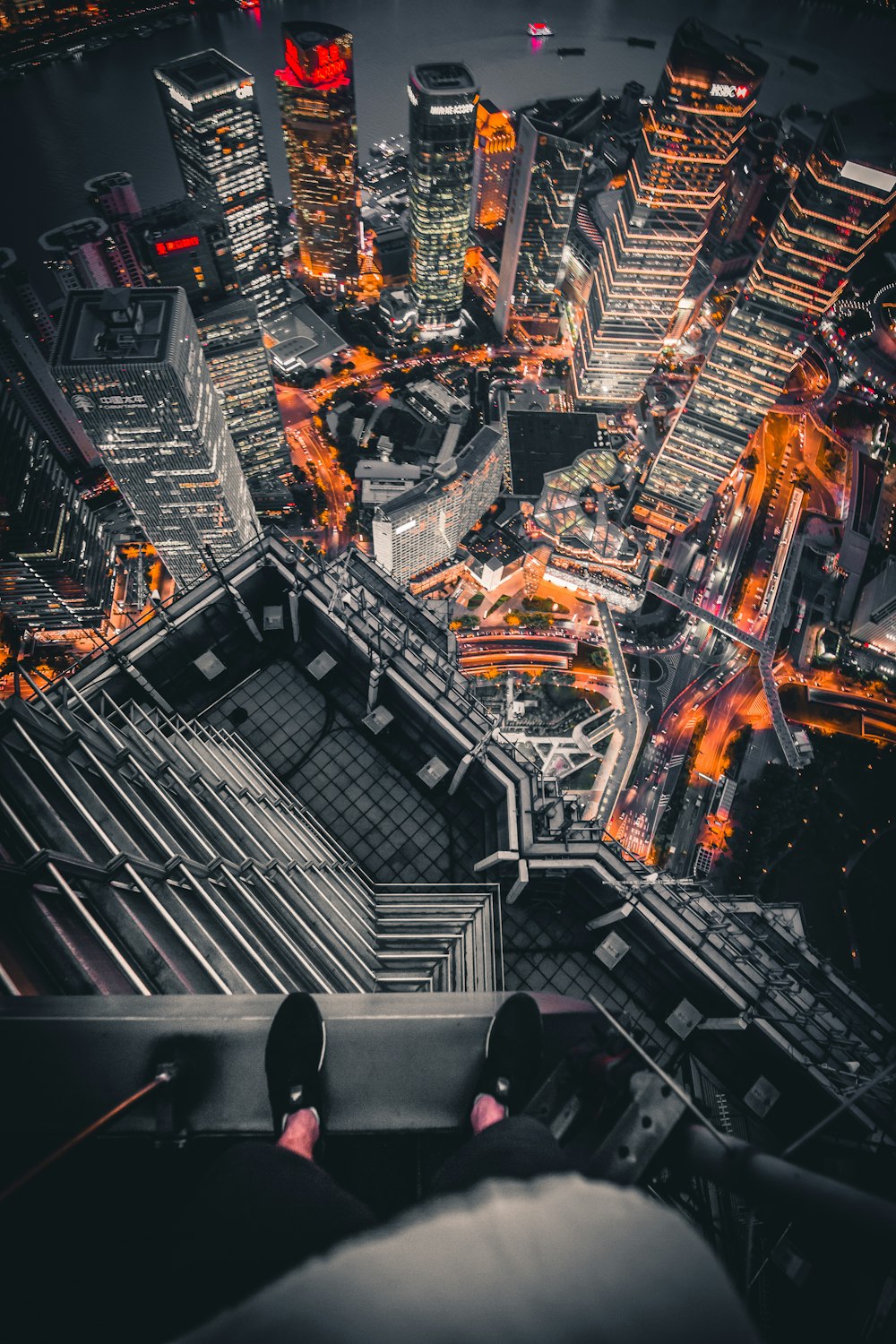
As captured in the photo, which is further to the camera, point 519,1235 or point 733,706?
point 733,706

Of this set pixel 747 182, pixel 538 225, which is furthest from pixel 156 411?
pixel 747 182

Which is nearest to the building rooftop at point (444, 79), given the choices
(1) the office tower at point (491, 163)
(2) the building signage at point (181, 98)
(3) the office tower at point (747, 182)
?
(1) the office tower at point (491, 163)

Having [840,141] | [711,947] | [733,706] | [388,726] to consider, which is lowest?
[733,706]

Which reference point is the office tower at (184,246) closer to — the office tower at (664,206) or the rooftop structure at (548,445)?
the rooftop structure at (548,445)

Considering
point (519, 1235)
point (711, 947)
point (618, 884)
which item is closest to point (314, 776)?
point (618, 884)

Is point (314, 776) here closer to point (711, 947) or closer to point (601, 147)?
point (711, 947)

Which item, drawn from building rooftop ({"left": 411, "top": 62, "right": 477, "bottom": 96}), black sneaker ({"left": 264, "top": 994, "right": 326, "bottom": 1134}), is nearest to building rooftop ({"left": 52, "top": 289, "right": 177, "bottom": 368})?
black sneaker ({"left": 264, "top": 994, "right": 326, "bottom": 1134})

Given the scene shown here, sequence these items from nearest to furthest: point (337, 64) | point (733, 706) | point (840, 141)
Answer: point (840, 141) < point (733, 706) < point (337, 64)
